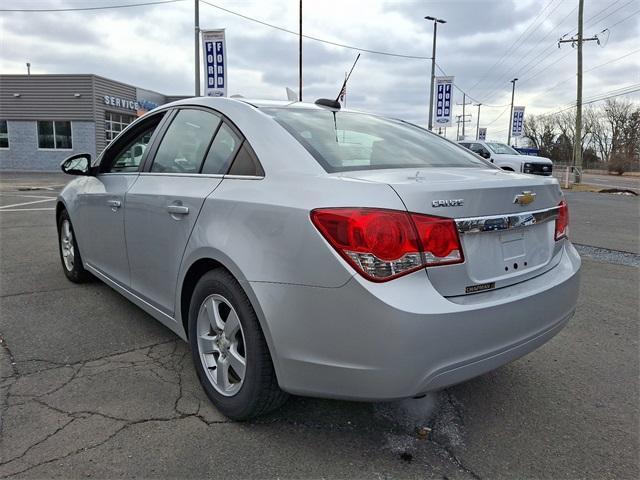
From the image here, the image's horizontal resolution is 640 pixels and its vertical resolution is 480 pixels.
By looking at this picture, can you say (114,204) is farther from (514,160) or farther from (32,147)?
(32,147)

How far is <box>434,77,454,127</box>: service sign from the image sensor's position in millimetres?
24312

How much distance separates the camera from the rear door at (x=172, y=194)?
2.72m

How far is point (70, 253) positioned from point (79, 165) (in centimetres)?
105

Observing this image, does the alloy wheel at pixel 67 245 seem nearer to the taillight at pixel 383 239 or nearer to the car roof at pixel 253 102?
the car roof at pixel 253 102

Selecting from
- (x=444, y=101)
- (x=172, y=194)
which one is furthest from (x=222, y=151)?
(x=444, y=101)

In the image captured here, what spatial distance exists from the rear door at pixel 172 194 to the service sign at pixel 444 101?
2295cm

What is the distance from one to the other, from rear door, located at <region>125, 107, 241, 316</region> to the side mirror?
1.05m

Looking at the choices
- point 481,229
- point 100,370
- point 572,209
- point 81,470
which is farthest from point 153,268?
point 572,209

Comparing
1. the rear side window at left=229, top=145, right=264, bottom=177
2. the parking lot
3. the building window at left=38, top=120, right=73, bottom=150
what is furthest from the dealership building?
the rear side window at left=229, top=145, right=264, bottom=177

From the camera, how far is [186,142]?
3096 millimetres

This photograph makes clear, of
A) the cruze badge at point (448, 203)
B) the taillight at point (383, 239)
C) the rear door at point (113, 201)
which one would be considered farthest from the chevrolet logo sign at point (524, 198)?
the rear door at point (113, 201)

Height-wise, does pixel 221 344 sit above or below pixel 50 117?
below

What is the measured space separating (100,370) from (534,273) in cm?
253

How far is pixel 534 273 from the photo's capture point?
240cm
